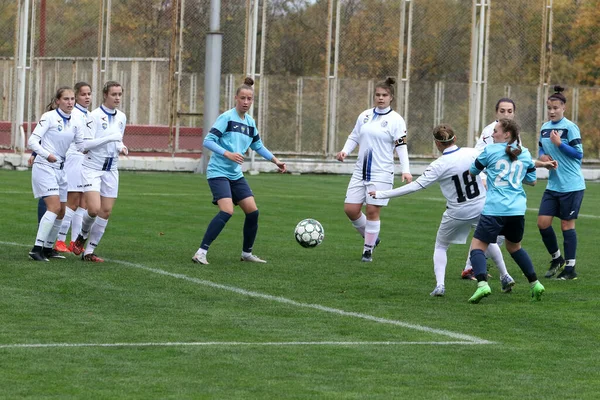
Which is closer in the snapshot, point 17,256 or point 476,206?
point 476,206

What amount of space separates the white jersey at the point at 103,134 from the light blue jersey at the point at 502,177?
13.9ft

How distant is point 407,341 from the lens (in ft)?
27.0

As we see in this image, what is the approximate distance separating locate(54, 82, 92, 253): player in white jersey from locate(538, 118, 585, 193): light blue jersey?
4.71 metres

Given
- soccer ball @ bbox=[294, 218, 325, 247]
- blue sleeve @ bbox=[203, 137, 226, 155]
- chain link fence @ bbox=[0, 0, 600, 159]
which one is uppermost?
chain link fence @ bbox=[0, 0, 600, 159]

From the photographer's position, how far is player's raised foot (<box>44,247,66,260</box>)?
12422 millimetres

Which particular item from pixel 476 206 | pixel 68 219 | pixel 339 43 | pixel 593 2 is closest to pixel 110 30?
pixel 339 43

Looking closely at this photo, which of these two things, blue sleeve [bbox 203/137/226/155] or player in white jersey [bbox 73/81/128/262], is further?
player in white jersey [bbox 73/81/128/262]

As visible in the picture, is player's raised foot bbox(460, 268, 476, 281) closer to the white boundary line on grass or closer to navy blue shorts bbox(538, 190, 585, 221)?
navy blue shorts bbox(538, 190, 585, 221)

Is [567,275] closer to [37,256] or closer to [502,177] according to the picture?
[502,177]

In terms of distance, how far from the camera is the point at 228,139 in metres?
12.6

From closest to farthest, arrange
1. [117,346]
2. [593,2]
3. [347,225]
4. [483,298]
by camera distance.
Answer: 1. [117,346]
2. [483,298]
3. [347,225]
4. [593,2]

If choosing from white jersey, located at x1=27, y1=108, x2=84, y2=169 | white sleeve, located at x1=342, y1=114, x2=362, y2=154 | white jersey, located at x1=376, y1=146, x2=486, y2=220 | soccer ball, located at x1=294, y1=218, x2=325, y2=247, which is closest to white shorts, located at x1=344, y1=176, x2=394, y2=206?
white sleeve, located at x1=342, y1=114, x2=362, y2=154

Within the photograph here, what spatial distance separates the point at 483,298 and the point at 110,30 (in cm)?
2308

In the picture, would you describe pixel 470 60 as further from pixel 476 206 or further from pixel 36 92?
pixel 476 206
